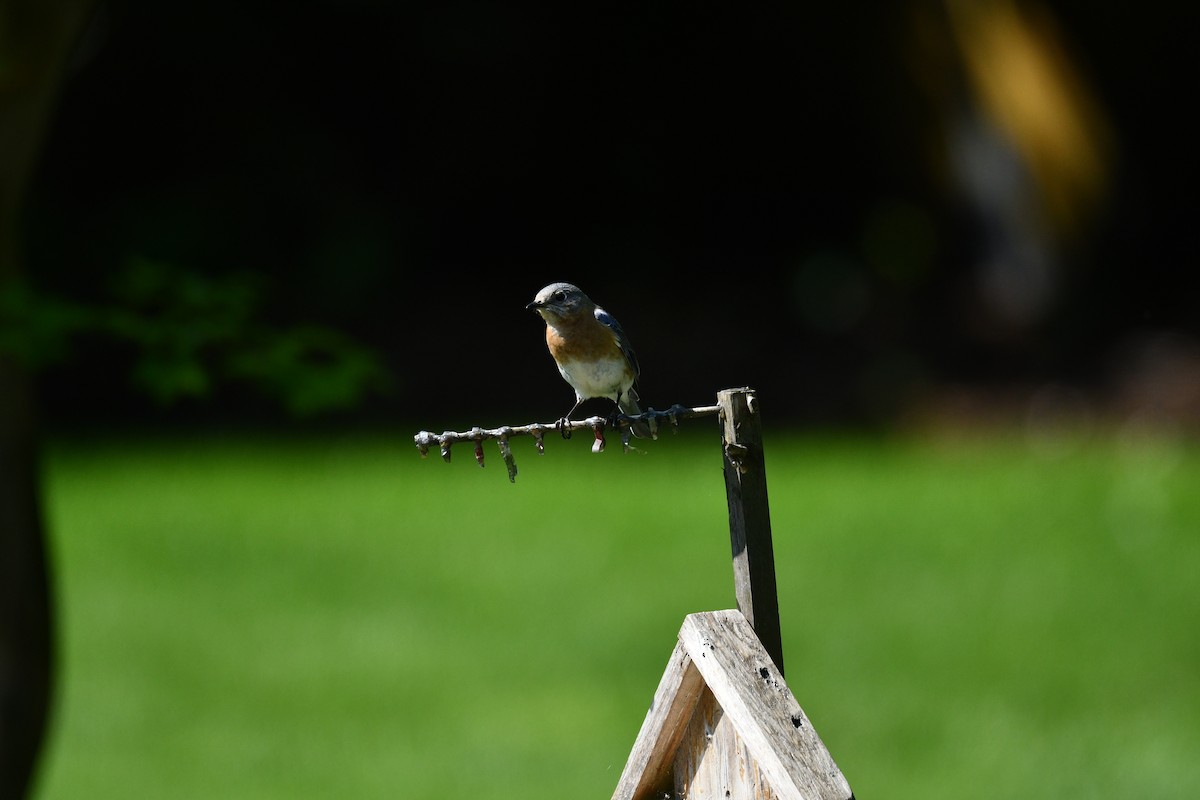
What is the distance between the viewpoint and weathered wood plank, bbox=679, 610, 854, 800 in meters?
1.96

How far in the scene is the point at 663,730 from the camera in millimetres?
2303

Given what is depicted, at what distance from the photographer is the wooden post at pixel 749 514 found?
2.00m

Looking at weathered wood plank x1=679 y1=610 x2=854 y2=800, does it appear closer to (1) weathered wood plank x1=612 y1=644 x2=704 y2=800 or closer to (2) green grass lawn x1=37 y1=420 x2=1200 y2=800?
(1) weathered wood plank x1=612 y1=644 x2=704 y2=800

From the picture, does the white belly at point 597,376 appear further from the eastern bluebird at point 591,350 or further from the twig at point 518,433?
the twig at point 518,433

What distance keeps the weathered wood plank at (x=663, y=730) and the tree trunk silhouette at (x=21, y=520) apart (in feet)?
8.08

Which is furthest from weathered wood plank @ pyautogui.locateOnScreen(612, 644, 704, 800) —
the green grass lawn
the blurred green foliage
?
the green grass lawn

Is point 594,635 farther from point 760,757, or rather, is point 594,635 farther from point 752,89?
point 752,89

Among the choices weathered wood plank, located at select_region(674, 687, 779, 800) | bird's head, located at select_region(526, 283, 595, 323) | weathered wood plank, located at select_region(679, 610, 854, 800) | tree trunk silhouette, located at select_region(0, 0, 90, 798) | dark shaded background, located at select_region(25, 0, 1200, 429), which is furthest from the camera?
dark shaded background, located at select_region(25, 0, 1200, 429)

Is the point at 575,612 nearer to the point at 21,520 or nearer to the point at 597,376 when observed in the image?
the point at 21,520

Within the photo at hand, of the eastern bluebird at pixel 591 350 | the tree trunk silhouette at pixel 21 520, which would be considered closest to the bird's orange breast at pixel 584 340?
the eastern bluebird at pixel 591 350

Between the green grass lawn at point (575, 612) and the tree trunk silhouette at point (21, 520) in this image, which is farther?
the green grass lawn at point (575, 612)

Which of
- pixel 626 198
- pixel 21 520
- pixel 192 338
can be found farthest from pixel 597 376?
pixel 626 198

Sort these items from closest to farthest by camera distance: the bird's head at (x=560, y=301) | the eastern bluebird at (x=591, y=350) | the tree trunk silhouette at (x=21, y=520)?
the bird's head at (x=560, y=301) < the eastern bluebird at (x=591, y=350) < the tree trunk silhouette at (x=21, y=520)

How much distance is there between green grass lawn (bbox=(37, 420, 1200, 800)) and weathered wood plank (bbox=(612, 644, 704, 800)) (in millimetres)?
3353
